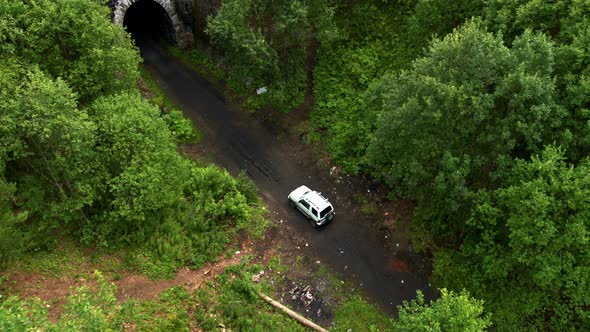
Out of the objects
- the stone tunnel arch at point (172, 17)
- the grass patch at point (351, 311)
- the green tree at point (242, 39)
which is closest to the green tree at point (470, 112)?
the grass patch at point (351, 311)

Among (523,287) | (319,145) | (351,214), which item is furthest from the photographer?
(319,145)

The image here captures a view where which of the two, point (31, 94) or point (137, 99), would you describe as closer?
point (31, 94)

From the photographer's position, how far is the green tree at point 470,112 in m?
20.1

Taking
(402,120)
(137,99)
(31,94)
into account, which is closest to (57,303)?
(31,94)

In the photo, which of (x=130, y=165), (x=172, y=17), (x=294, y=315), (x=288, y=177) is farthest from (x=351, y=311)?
(x=172, y=17)

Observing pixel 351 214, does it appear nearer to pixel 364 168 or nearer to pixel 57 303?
pixel 364 168

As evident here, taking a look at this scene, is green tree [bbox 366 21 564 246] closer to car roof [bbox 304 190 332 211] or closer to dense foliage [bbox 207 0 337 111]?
car roof [bbox 304 190 332 211]

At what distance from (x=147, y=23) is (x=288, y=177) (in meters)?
24.8

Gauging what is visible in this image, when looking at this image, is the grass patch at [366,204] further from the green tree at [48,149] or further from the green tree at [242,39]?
the green tree at [48,149]

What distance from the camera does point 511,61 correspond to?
20312 mm

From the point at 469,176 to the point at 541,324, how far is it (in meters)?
8.39

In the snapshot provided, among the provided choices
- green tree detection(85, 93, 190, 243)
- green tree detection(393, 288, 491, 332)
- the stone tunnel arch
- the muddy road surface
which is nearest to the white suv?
the muddy road surface

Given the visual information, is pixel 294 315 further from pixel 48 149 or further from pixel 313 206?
pixel 48 149

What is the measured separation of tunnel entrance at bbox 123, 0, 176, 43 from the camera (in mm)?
42125
